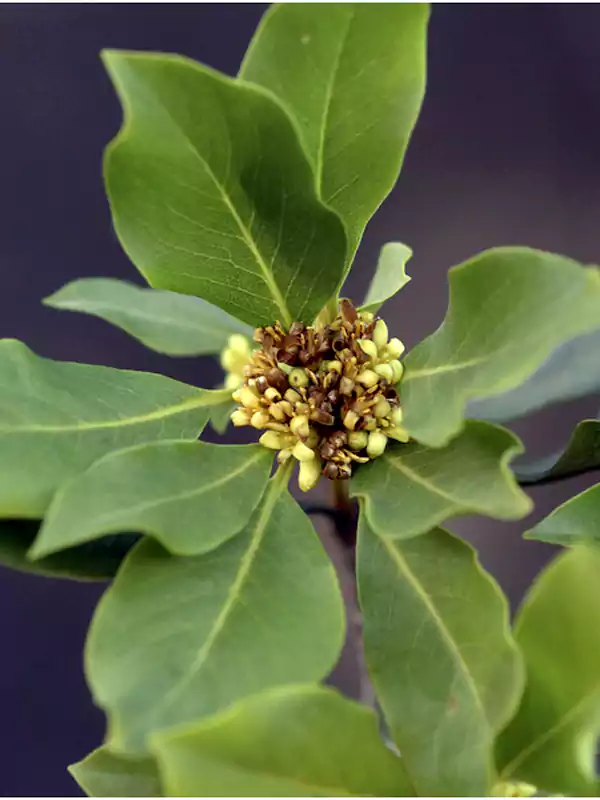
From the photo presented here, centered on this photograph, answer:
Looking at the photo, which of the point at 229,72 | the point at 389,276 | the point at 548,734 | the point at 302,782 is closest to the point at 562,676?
the point at 548,734

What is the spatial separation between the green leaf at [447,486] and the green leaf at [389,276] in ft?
0.36

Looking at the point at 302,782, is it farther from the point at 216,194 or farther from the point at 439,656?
the point at 216,194

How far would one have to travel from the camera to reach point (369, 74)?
1.30ft

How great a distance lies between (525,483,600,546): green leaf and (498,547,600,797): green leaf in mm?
50

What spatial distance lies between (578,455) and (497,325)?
7.2 inches

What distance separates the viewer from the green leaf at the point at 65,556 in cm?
42

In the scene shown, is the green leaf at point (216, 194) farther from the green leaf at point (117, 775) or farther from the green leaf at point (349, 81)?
the green leaf at point (117, 775)

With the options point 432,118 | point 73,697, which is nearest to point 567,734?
point 73,697

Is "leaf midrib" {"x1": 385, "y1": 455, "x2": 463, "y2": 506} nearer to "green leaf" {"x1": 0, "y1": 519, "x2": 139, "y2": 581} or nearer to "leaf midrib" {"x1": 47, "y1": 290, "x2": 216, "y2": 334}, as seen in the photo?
"green leaf" {"x1": 0, "y1": 519, "x2": 139, "y2": 581}

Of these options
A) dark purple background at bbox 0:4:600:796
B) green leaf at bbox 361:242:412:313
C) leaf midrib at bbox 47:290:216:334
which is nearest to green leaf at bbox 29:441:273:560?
green leaf at bbox 361:242:412:313

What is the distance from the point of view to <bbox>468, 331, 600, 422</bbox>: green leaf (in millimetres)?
606

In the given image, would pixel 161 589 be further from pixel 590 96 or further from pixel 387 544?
pixel 590 96

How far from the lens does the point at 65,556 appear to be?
44cm

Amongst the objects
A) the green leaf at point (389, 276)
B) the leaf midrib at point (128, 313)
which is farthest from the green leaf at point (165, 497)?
the leaf midrib at point (128, 313)
